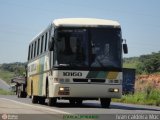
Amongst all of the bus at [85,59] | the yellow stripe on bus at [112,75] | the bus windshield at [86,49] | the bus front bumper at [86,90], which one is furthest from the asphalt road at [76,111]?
the bus windshield at [86,49]

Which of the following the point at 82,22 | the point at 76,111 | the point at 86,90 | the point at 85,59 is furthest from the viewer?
the point at 82,22

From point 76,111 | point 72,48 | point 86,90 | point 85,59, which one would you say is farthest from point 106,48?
point 76,111

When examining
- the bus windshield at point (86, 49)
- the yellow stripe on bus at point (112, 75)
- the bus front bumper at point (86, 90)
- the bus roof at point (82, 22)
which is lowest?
the bus front bumper at point (86, 90)

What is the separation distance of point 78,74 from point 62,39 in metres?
1.57

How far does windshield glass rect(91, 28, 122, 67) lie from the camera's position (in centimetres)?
2297

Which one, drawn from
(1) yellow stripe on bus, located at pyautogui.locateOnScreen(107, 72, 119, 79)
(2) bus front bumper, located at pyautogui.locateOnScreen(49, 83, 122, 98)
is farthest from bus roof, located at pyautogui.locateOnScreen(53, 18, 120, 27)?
(2) bus front bumper, located at pyautogui.locateOnScreen(49, 83, 122, 98)

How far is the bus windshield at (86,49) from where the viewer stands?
22.9 metres

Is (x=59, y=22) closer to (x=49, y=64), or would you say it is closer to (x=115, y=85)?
(x=49, y=64)

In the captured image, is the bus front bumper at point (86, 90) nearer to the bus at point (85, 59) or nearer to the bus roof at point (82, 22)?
the bus at point (85, 59)

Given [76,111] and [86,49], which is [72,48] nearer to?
[86,49]

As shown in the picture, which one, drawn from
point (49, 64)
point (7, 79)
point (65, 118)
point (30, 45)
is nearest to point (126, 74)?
point (30, 45)

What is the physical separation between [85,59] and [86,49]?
Result: 41 centimetres

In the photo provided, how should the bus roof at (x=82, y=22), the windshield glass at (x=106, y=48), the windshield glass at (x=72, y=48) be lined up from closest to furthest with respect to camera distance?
the windshield glass at (x=72, y=48)
the windshield glass at (x=106, y=48)
the bus roof at (x=82, y=22)

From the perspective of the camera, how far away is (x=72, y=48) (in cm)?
2291
